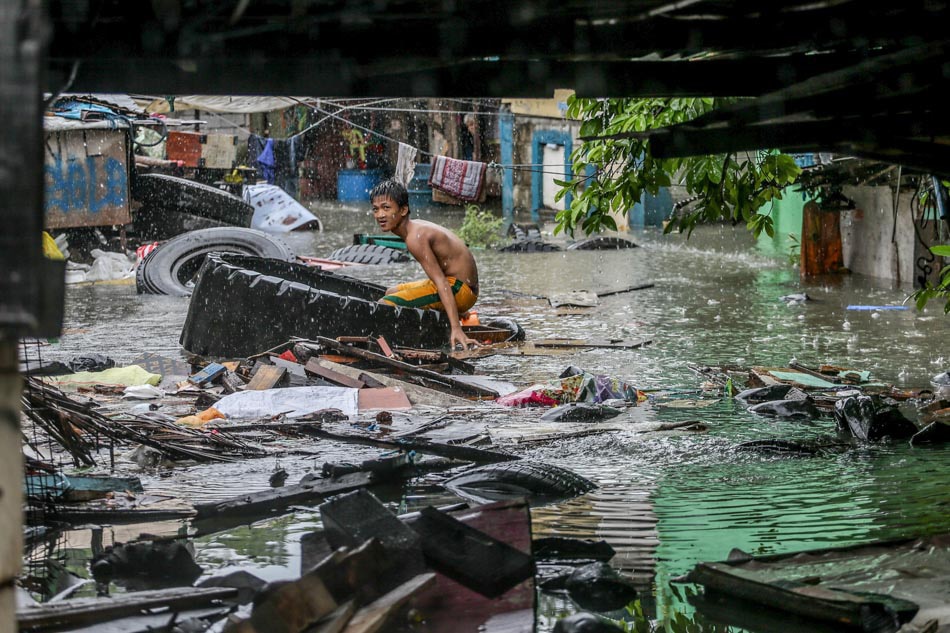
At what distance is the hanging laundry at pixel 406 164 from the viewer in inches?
1320

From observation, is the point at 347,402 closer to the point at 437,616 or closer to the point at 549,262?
the point at 437,616

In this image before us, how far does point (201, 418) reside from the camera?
8.14m

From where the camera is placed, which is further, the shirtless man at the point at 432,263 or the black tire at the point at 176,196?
the black tire at the point at 176,196

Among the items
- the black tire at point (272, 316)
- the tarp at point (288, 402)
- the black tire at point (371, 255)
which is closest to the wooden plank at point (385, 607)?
the tarp at point (288, 402)

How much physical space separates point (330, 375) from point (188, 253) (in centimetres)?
785

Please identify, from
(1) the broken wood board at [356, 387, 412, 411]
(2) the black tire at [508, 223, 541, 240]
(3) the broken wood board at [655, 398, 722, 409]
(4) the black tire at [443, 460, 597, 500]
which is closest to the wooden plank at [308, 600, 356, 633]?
(4) the black tire at [443, 460, 597, 500]

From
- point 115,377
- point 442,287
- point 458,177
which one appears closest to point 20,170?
point 115,377

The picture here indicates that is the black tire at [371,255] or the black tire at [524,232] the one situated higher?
the black tire at [524,232]

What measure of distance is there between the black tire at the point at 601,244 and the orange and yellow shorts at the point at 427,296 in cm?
1079

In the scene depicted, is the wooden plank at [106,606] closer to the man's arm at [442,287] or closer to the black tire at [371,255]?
the man's arm at [442,287]

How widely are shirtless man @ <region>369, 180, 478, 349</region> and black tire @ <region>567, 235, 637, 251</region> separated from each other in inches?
424

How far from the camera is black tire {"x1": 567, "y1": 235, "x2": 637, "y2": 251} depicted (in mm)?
22078

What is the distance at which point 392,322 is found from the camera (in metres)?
11.0

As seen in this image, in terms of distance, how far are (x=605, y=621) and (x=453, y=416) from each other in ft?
13.7
